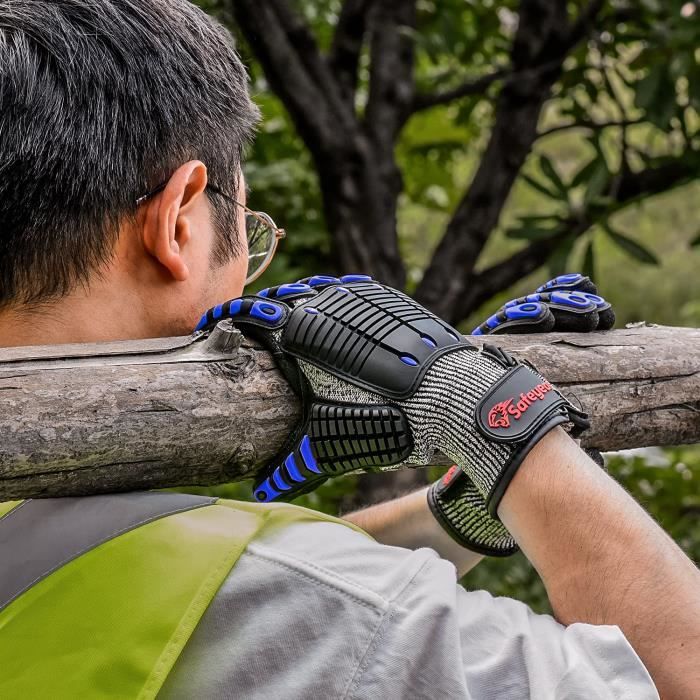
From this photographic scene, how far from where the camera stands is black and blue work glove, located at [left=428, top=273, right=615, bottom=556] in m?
1.60

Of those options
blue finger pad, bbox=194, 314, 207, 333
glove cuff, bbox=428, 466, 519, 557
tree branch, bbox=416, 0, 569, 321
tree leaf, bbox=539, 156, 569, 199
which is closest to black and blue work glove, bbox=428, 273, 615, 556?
glove cuff, bbox=428, 466, 519, 557

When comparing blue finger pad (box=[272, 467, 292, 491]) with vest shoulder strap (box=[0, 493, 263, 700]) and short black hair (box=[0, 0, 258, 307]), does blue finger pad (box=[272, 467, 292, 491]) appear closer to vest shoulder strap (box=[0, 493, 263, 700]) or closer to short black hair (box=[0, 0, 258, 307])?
vest shoulder strap (box=[0, 493, 263, 700])

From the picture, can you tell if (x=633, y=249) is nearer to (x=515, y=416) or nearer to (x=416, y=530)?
(x=416, y=530)

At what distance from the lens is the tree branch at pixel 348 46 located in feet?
11.5

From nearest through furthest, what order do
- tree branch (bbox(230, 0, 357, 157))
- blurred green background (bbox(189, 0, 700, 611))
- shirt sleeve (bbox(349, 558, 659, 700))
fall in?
shirt sleeve (bbox(349, 558, 659, 700)), tree branch (bbox(230, 0, 357, 157)), blurred green background (bbox(189, 0, 700, 611))

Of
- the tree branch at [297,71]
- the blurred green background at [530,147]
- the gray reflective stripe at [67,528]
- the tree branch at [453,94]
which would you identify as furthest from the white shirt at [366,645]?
the tree branch at [453,94]

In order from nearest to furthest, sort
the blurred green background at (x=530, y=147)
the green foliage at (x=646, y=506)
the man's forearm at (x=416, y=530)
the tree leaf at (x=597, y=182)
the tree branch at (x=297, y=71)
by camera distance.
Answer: the man's forearm at (x=416, y=530) < the tree branch at (x=297, y=71) < the blurred green background at (x=530, y=147) < the tree leaf at (x=597, y=182) < the green foliage at (x=646, y=506)

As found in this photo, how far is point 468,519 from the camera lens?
172cm

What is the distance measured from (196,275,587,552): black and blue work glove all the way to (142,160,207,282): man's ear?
0.10 m

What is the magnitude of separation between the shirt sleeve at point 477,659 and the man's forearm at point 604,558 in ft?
0.15

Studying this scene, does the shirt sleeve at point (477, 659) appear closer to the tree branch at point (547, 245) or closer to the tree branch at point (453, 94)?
the tree branch at point (547, 245)

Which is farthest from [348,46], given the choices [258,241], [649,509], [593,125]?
[649,509]

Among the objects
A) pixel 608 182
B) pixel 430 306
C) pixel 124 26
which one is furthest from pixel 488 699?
pixel 608 182

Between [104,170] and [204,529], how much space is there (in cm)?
52
